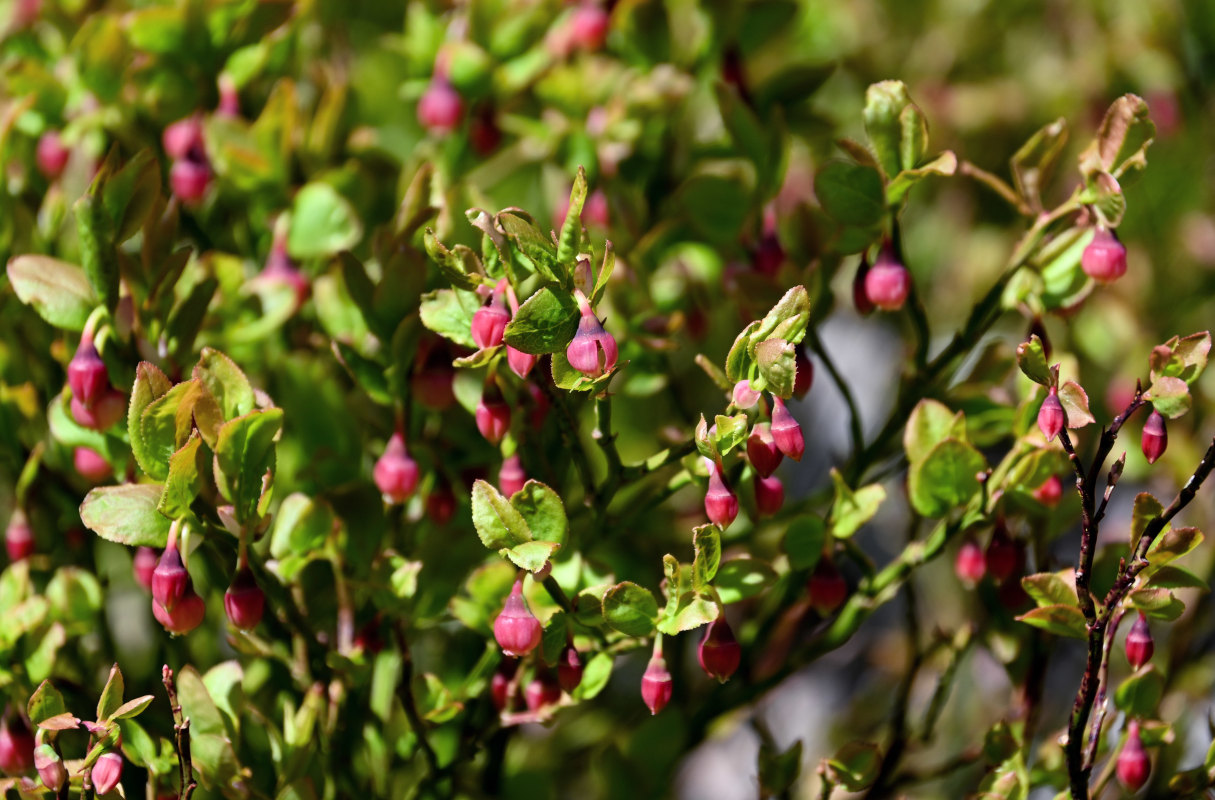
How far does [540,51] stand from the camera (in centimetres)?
100

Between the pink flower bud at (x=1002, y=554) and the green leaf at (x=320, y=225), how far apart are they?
50 centimetres

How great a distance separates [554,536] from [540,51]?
1.75 ft

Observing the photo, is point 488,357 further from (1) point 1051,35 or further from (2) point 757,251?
(1) point 1051,35

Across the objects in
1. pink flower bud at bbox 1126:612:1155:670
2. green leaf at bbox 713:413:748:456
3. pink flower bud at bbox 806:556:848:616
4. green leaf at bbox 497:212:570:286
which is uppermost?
green leaf at bbox 497:212:570:286

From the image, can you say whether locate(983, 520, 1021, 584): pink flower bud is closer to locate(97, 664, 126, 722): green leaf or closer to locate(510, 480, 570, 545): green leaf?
locate(510, 480, 570, 545): green leaf

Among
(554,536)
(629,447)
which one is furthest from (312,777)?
(629,447)

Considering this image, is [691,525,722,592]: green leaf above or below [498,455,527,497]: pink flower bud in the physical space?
above

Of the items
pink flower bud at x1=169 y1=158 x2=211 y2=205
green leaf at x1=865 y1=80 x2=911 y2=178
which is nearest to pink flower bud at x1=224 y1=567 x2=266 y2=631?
pink flower bud at x1=169 y1=158 x2=211 y2=205

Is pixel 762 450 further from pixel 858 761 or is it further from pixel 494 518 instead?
pixel 858 761

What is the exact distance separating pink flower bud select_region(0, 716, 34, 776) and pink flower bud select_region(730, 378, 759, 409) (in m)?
0.52

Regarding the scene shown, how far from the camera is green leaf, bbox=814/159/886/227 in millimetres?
706

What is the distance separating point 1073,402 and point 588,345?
10.9 inches

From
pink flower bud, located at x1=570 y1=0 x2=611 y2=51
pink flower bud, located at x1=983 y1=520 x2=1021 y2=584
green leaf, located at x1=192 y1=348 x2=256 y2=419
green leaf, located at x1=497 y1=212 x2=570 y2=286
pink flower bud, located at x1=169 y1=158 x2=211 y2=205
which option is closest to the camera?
green leaf, located at x1=497 y1=212 x2=570 y2=286

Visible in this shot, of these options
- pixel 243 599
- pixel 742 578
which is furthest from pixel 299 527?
pixel 742 578
